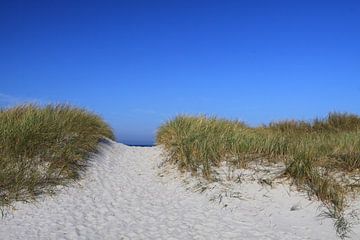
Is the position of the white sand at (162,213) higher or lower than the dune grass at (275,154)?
lower

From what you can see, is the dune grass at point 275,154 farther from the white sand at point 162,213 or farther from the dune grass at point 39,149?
the dune grass at point 39,149

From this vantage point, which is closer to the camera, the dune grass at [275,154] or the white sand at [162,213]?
the white sand at [162,213]

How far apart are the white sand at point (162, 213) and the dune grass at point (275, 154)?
0.34m

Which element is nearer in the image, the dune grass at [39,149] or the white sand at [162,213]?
the white sand at [162,213]

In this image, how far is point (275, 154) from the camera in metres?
9.49

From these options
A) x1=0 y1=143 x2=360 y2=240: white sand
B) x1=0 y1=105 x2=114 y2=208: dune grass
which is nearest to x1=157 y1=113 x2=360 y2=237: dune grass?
x1=0 y1=143 x2=360 y2=240: white sand

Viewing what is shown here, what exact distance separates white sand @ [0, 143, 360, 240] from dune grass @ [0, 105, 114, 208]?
358 mm

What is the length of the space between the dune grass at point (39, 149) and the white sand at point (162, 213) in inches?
14.1

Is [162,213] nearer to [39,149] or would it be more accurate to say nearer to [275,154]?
[275,154]

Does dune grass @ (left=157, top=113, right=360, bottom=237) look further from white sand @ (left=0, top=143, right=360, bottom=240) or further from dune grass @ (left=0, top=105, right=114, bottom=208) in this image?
dune grass @ (left=0, top=105, right=114, bottom=208)

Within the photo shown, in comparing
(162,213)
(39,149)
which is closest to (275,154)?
(162,213)

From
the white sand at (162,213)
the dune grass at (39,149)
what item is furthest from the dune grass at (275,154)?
the dune grass at (39,149)

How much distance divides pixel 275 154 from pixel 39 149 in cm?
491

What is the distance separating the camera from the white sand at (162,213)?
6.71 meters
